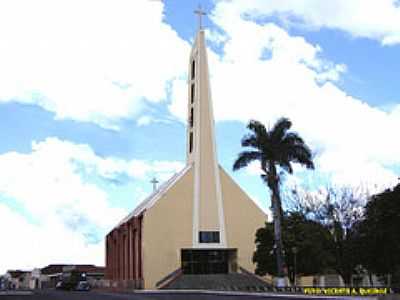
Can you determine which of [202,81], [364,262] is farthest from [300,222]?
[202,81]

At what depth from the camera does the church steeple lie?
82.3 m

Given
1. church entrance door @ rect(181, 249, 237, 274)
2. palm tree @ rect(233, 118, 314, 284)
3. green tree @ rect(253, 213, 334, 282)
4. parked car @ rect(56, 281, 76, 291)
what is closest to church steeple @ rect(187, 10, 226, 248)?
church entrance door @ rect(181, 249, 237, 274)

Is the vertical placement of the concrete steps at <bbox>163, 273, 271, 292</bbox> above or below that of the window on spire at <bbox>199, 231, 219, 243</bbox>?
below

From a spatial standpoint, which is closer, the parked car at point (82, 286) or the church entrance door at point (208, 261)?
the parked car at point (82, 286)

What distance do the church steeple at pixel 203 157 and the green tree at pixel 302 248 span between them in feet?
62.2

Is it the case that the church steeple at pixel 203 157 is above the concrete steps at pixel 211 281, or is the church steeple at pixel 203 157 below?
above

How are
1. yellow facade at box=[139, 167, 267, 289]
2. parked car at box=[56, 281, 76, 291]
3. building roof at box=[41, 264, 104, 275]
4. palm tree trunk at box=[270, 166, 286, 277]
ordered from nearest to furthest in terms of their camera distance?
1. palm tree trunk at box=[270, 166, 286, 277]
2. yellow facade at box=[139, 167, 267, 289]
3. parked car at box=[56, 281, 76, 291]
4. building roof at box=[41, 264, 104, 275]

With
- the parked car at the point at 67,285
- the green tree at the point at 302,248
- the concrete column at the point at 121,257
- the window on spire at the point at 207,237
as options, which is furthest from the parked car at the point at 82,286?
the green tree at the point at 302,248

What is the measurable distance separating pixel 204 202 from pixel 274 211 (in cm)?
2964

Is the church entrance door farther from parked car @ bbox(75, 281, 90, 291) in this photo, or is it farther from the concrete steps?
parked car @ bbox(75, 281, 90, 291)

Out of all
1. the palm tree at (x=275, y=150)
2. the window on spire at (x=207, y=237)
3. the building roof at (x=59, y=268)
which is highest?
the palm tree at (x=275, y=150)

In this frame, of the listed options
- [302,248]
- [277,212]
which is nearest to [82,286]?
[302,248]

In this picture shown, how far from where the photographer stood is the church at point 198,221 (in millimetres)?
79688

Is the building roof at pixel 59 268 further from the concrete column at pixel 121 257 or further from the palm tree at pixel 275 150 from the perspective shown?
the palm tree at pixel 275 150
